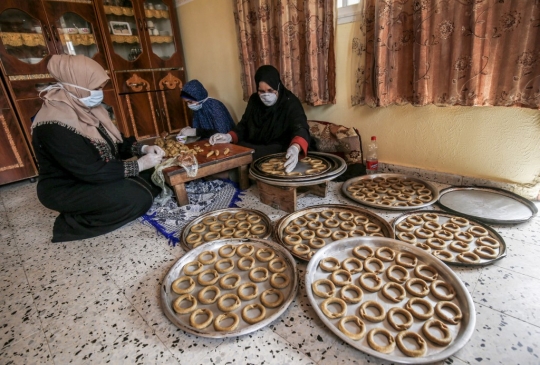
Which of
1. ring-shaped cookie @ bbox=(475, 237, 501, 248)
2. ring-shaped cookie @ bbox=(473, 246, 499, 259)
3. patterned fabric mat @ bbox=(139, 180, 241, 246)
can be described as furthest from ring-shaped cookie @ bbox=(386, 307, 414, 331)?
patterned fabric mat @ bbox=(139, 180, 241, 246)

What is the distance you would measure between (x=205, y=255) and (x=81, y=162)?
107 cm

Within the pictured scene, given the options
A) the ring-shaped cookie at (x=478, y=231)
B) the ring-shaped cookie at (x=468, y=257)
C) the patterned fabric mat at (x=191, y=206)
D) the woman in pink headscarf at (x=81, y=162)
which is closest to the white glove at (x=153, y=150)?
the woman in pink headscarf at (x=81, y=162)

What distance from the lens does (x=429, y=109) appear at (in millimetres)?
2363

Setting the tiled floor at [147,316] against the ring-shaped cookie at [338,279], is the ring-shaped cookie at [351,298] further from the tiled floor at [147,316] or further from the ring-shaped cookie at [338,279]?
the tiled floor at [147,316]

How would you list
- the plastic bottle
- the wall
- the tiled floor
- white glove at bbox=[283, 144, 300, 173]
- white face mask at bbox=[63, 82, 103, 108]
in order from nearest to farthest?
the tiled floor, white face mask at bbox=[63, 82, 103, 108], the wall, white glove at bbox=[283, 144, 300, 173], the plastic bottle

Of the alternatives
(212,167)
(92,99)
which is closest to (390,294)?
(212,167)

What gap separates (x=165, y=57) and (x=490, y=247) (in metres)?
4.75

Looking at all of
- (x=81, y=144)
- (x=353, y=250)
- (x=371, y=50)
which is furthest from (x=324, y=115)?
(x=81, y=144)

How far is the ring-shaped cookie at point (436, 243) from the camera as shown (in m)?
1.62

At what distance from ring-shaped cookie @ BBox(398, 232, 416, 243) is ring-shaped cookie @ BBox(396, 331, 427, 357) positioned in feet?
2.34

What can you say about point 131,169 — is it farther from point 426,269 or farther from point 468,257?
point 468,257

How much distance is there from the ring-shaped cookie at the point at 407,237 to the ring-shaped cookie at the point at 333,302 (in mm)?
706

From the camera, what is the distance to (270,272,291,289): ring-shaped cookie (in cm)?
138

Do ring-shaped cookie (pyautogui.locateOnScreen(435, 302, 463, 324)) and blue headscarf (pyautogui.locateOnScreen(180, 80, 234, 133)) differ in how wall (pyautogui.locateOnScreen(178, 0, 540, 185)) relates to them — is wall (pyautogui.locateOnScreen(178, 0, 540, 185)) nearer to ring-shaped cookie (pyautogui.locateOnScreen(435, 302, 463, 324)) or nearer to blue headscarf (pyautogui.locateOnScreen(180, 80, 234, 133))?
blue headscarf (pyautogui.locateOnScreen(180, 80, 234, 133))
